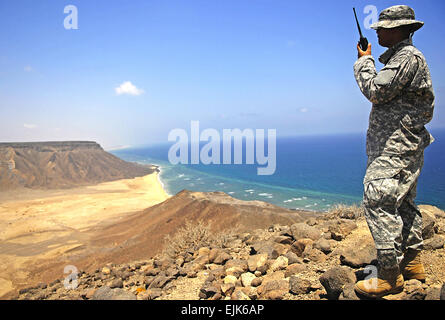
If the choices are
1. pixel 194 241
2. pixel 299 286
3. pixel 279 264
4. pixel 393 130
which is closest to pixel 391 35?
pixel 393 130

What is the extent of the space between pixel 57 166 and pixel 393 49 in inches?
2196

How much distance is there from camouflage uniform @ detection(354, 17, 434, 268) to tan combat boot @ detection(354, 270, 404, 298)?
121mm

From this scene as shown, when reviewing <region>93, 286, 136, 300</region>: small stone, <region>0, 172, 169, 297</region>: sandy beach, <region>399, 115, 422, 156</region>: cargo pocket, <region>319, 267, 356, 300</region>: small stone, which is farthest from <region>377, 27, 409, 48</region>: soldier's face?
<region>0, 172, 169, 297</region>: sandy beach

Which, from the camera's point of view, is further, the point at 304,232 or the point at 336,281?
the point at 304,232

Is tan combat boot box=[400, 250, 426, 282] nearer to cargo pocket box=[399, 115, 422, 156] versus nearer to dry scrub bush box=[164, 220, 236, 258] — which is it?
cargo pocket box=[399, 115, 422, 156]

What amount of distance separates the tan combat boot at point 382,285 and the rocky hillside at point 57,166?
48475 millimetres

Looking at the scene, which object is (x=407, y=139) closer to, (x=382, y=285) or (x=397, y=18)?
(x=397, y=18)

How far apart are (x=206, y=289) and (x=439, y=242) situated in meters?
2.95

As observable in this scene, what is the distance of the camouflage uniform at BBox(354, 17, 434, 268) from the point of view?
6.77 feet

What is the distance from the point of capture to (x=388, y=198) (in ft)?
6.88

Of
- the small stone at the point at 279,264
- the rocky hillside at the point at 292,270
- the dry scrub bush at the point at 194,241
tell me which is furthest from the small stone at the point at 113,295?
the dry scrub bush at the point at 194,241
